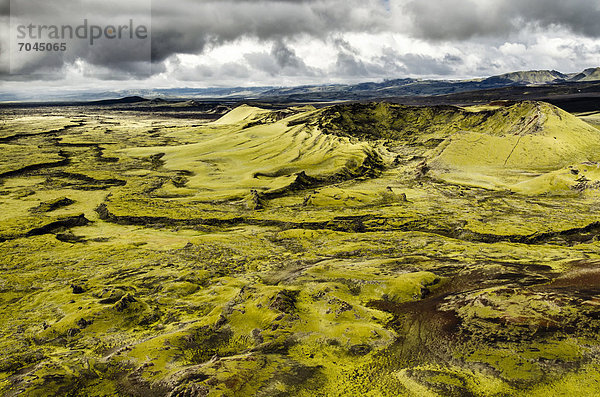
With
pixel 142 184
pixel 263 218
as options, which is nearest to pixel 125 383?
pixel 263 218

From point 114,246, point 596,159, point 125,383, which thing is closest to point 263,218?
point 114,246

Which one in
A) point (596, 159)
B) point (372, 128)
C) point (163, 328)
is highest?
point (372, 128)

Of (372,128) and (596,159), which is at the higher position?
(372,128)

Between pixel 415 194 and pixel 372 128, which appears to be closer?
pixel 415 194

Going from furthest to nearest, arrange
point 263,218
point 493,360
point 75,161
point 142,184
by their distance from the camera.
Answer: point 75,161
point 142,184
point 263,218
point 493,360

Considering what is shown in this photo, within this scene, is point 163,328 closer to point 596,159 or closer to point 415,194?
point 415,194

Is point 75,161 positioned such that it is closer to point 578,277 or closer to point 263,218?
point 263,218

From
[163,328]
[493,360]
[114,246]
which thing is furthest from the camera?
[114,246]
